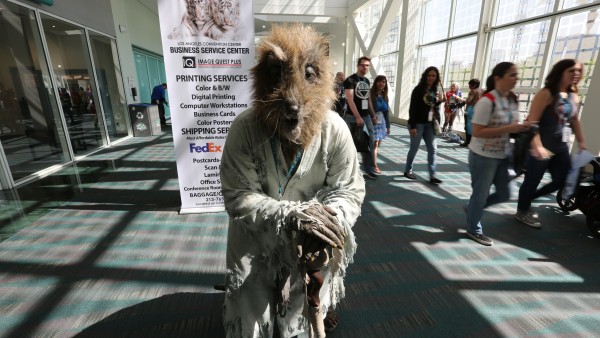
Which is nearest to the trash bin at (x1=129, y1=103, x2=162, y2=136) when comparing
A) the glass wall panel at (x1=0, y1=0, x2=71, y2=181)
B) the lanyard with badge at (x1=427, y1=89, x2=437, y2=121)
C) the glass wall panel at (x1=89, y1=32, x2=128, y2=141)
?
the glass wall panel at (x1=89, y1=32, x2=128, y2=141)

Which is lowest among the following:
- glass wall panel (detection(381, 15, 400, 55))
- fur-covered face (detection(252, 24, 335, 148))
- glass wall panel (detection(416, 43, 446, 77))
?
fur-covered face (detection(252, 24, 335, 148))

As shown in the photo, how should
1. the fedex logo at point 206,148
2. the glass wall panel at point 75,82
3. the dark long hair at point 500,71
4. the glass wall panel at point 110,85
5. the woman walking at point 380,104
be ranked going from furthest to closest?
the glass wall panel at point 110,85, the glass wall panel at point 75,82, the woman walking at point 380,104, the fedex logo at point 206,148, the dark long hair at point 500,71

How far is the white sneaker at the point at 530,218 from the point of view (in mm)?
2855

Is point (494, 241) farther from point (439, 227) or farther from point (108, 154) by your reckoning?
point (108, 154)

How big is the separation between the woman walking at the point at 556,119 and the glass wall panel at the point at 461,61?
5.83m

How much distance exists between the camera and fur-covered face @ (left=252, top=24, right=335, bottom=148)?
91cm

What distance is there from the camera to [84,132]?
638cm

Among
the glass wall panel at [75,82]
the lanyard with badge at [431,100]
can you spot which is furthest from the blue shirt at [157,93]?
the lanyard with badge at [431,100]

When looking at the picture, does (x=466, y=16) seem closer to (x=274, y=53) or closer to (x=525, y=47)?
(x=525, y=47)

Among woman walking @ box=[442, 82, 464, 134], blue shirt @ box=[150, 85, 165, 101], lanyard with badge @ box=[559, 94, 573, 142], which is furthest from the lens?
blue shirt @ box=[150, 85, 165, 101]

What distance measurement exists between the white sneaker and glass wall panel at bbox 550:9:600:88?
3406mm

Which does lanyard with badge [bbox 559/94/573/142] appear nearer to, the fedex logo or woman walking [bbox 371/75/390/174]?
woman walking [bbox 371/75/390/174]

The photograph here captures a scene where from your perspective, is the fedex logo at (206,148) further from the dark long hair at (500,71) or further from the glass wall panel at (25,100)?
the glass wall panel at (25,100)

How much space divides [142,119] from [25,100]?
338cm
